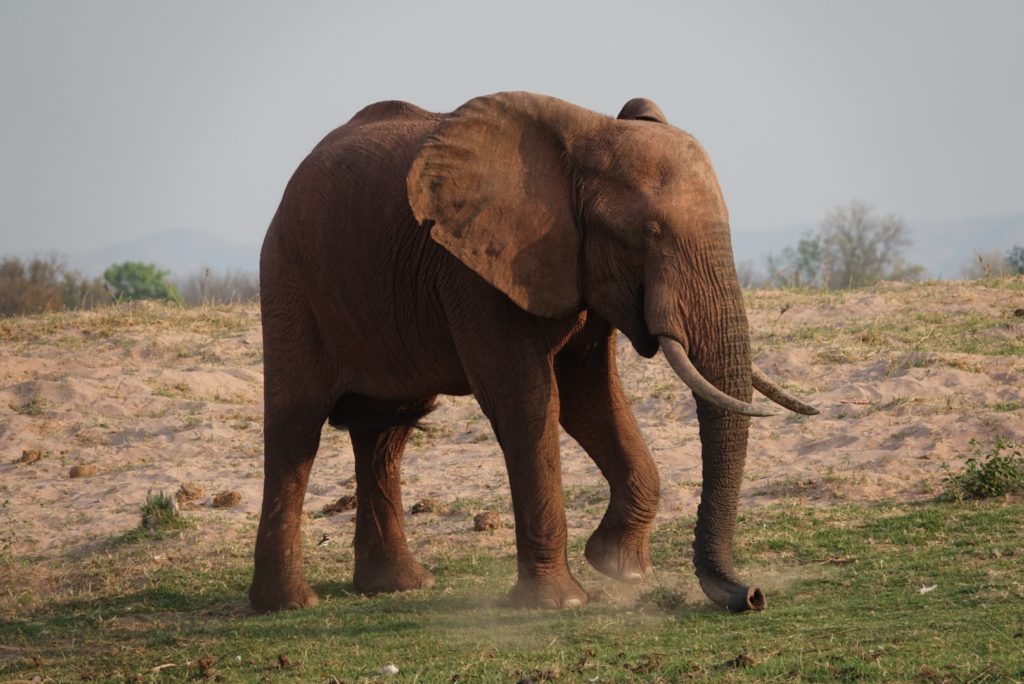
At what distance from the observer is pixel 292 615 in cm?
861

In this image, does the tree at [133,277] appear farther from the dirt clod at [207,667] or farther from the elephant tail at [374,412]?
the dirt clod at [207,667]

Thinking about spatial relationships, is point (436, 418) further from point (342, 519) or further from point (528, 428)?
point (528, 428)

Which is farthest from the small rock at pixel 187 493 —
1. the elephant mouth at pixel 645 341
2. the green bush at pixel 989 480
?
the green bush at pixel 989 480

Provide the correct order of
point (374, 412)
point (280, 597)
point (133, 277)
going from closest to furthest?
1. point (280, 597)
2. point (374, 412)
3. point (133, 277)

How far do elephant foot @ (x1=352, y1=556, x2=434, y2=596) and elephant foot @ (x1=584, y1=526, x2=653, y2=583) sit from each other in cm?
121

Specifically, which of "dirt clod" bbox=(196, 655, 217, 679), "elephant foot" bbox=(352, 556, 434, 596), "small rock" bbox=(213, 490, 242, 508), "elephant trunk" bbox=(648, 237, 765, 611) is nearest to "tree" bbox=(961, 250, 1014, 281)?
"small rock" bbox=(213, 490, 242, 508)

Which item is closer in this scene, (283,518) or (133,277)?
(283,518)

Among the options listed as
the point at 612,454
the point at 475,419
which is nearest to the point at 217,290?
the point at 475,419

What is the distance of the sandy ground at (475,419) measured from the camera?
11.0 meters

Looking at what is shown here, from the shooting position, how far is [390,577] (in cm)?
927

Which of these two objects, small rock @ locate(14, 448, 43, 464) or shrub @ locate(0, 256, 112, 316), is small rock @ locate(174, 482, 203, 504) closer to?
small rock @ locate(14, 448, 43, 464)

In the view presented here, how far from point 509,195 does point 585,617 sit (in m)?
2.15

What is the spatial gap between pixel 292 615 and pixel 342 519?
8.92 ft

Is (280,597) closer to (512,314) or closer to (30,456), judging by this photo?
(512,314)
